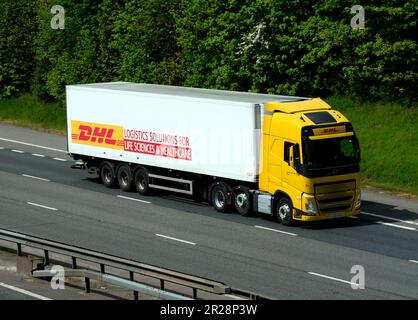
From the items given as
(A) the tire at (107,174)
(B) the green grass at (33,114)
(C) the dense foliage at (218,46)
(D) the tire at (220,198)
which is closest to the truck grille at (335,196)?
(D) the tire at (220,198)

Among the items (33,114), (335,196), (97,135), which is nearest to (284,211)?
(335,196)

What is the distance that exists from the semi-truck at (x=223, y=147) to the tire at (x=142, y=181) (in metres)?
0.04

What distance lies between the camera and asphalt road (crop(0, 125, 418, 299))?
1006 inches

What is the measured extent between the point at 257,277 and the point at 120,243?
5407 mm

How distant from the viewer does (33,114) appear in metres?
56.2

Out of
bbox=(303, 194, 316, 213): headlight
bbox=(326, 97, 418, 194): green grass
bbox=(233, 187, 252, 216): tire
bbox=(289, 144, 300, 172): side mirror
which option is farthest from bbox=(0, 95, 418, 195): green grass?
bbox=(289, 144, 300, 172): side mirror

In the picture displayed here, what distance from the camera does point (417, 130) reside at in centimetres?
4031

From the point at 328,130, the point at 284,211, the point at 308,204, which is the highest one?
the point at 328,130

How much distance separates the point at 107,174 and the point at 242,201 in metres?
→ 7.15

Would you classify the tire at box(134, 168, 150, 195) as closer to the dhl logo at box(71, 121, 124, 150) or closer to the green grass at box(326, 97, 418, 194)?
the dhl logo at box(71, 121, 124, 150)

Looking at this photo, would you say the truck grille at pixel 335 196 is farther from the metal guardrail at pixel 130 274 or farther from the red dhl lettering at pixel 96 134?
the red dhl lettering at pixel 96 134

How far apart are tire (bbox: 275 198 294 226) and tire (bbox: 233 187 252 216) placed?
117 cm

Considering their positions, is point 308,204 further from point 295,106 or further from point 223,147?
point 223,147
